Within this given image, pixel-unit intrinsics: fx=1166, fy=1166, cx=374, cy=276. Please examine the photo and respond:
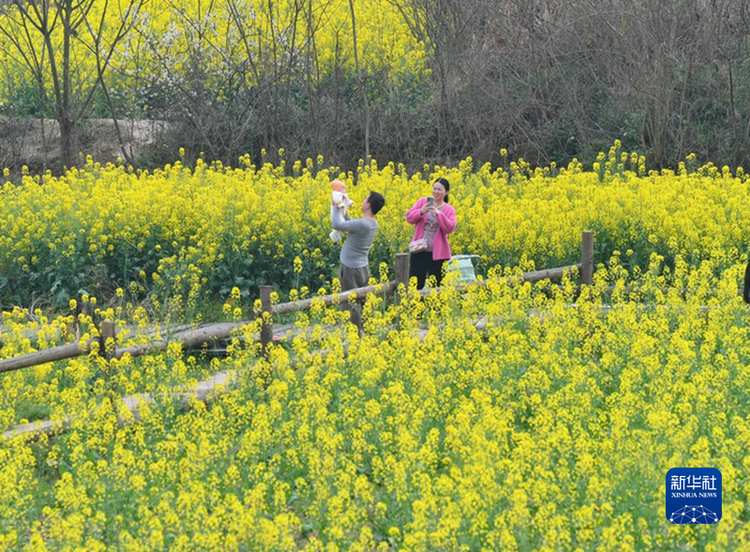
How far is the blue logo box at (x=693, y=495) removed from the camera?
6554 millimetres

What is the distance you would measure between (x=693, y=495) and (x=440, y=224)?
530 cm

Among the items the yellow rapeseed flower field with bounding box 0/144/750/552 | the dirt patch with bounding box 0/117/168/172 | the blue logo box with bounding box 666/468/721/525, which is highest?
the dirt patch with bounding box 0/117/168/172

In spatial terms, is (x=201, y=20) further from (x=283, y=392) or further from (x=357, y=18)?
(x=283, y=392)

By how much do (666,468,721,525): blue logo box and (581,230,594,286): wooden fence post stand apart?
541 cm

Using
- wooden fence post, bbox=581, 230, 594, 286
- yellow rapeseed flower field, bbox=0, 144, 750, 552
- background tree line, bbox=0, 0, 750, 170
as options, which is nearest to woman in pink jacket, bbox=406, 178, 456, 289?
yellow rapeseed flower field, bbox=0, 144, 750, 552

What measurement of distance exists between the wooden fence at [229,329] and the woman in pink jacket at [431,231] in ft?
1.81

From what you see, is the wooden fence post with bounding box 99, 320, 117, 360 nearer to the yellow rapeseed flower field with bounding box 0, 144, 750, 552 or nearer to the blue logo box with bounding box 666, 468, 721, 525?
the yellow rapeseed flower field with bounding box 0, 144, 750, 552

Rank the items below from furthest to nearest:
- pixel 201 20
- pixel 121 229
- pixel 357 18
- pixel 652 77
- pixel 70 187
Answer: pixel 357 18 < pixel 201 20 < pixel 652 77 < pixel 70 187 < pixel 121 229

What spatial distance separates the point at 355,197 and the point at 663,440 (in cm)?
800

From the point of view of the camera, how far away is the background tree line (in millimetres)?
20172

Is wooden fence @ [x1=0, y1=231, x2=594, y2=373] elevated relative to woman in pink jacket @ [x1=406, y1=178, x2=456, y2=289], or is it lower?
lower

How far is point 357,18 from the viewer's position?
24.6 metres

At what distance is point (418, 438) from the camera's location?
312 inches

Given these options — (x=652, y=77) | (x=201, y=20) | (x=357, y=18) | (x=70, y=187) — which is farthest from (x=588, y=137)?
(x=70, y=187)
